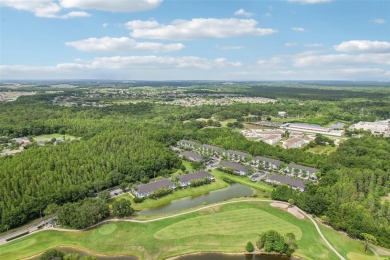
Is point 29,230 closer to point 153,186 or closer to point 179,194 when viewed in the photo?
point 153,186

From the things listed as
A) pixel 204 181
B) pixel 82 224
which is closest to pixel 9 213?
pixel 82 224

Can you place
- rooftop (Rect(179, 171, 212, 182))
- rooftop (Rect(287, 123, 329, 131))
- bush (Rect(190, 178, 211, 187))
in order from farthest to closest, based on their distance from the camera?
rooftop (Rect(287, 123, 329, 131)), rooftop (Rect(179, 171, 212, 182)), bush (Rect(190, 178, 211, 187))

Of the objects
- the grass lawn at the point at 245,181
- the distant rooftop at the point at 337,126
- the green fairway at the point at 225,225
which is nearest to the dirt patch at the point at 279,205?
the green fairway at the point at 225,225

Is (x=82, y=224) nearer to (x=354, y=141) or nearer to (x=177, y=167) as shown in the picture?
(x=177, y=167)

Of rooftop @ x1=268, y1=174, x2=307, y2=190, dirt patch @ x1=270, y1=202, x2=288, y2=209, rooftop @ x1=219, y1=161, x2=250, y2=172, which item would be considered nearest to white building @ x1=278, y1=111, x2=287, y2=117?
rooftop @ x1=219, y1=161, x2=250, y2=172

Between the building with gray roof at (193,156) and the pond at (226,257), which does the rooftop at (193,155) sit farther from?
the pond at (226,257)

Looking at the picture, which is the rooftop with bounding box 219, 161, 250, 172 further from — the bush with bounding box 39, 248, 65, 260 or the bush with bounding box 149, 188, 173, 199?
the bush with bounding box 39, 248, 65, 260

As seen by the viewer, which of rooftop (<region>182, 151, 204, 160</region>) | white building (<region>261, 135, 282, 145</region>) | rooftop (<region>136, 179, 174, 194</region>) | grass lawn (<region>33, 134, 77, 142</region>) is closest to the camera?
rooftop (<region>136, 179, 174, 194</region>)

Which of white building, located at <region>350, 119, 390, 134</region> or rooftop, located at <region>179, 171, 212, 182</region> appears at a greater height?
white building, located at <region>350, 119, 390, 134</region>
